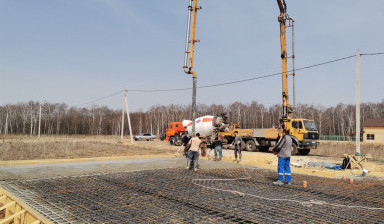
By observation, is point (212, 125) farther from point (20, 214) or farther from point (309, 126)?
point (20, 214)

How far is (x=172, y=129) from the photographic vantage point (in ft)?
96.4

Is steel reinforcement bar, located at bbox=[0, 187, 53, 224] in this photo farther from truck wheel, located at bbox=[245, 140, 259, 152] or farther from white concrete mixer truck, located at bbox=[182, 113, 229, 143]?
truck wheel, located at bbox=[245, 140, 259, 152]

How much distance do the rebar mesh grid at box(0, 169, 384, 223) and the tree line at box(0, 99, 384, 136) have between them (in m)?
58.0

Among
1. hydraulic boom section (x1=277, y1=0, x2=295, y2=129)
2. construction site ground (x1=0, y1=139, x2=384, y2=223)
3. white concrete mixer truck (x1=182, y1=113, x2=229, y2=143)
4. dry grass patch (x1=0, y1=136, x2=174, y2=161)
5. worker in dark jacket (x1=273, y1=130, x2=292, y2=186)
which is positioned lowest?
dry grass patch (x1=0, y1=136, x2=174, y2=161)

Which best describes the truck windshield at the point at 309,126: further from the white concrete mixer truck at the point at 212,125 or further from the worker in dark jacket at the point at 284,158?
the worker in dark jacket at the point at 284,158

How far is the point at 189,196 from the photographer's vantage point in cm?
604

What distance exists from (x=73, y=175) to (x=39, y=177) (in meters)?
0.90

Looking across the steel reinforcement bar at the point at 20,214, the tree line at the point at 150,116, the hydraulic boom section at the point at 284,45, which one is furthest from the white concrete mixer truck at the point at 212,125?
the tree line at the point at 150,116

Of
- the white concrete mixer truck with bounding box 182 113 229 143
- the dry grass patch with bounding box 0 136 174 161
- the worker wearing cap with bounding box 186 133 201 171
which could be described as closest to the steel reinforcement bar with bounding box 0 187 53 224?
the worker wearing cap with bounding box 186 133 201 171

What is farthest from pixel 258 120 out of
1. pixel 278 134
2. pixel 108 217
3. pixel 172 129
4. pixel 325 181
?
pixel 108 217

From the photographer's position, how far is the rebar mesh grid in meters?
4.60

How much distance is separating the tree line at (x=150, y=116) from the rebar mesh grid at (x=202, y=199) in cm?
5802

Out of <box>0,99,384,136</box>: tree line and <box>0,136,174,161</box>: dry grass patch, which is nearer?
<box>0,136,174,161</box>: dry grass patch

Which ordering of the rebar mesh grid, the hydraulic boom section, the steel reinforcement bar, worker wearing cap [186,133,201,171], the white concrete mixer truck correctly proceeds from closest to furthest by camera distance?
the steel reinforcement bar → the rebar mesh grid → worker wearing cap [186,133,201,171] → the hydraulic boom section → the white concrete mixer truck
